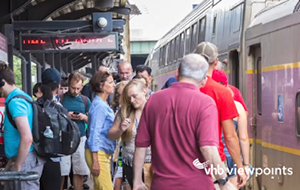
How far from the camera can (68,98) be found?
9516 mm

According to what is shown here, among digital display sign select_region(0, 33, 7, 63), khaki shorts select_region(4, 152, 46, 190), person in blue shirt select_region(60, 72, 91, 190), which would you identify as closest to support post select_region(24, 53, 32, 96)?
digital display sign select_region(0, 33, 7, 63)

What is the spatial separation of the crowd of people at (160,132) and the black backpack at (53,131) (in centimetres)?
8

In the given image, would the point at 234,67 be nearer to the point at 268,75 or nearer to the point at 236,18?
the point at 236,18

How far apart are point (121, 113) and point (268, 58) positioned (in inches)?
95.8

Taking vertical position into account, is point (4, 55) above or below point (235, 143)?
above

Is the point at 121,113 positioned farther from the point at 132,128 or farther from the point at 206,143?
the point at 206,143

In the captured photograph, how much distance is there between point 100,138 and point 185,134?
2646mm

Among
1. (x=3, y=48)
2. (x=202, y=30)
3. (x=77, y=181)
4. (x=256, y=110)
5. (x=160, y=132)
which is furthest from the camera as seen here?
(x=202, y=30)

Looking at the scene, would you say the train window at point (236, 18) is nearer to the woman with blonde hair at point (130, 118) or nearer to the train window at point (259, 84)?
the train window at point (259, 84)

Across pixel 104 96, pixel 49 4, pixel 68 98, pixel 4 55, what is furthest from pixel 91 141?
pixel 49 4

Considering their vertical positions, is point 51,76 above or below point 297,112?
above

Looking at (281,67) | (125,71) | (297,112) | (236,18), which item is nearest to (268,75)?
(281,67)

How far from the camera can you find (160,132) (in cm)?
474

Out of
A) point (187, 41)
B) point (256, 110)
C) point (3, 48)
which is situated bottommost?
point (256, 110)
